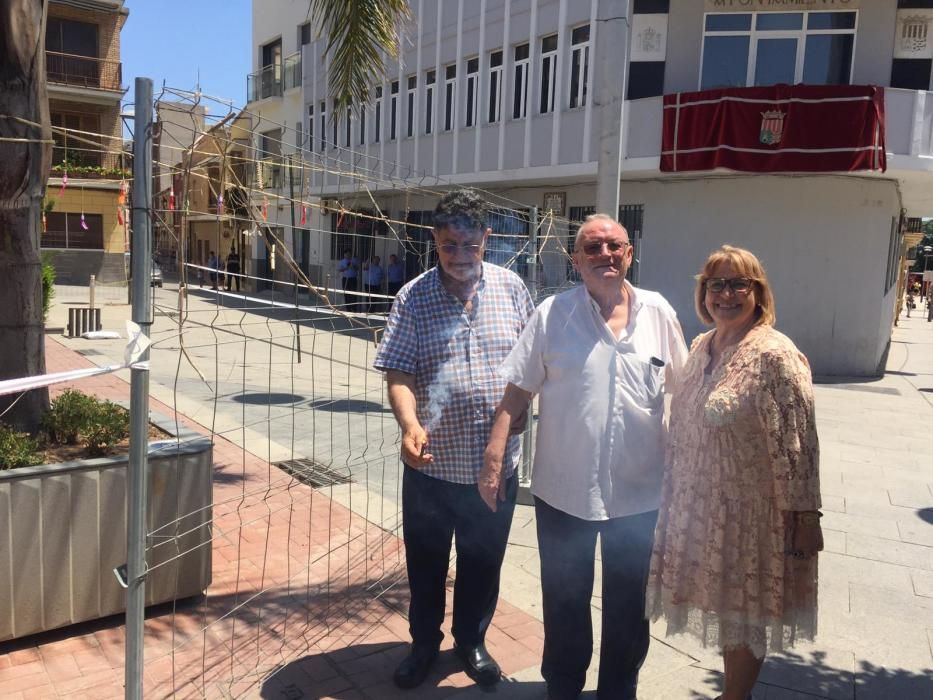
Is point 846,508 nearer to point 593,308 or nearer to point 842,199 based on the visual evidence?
point 593,308

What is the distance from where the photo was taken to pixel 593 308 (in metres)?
2.59

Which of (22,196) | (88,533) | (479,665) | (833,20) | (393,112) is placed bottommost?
(479,665)

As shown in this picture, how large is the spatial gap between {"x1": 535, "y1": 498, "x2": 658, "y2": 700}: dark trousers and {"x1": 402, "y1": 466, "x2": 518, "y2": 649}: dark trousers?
0.82ft

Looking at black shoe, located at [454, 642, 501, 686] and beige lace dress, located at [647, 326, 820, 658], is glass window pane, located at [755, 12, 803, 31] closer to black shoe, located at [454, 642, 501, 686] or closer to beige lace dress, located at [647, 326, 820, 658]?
beige lace dress, located at [647, 326, 820, 658]

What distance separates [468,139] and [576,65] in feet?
10.8

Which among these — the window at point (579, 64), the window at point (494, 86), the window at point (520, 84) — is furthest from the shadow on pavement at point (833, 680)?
the window at point (494, 86)

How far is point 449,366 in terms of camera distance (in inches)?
109

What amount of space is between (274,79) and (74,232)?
30.8ft

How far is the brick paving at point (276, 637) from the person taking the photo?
9.41 ft

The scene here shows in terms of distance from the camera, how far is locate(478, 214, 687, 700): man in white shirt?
2.54 meters

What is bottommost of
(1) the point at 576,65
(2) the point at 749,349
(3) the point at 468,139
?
(2) the point at 749,349

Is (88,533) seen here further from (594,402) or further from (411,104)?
(411,104)

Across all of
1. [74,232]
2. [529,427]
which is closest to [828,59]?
[529,427]

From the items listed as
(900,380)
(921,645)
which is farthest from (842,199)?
(921,645)
